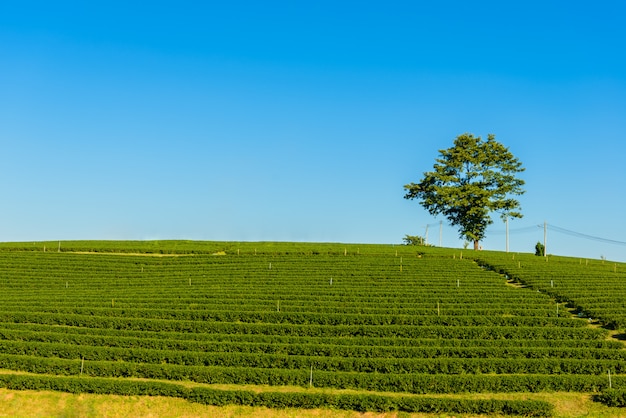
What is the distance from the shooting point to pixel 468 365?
2598 centimetres

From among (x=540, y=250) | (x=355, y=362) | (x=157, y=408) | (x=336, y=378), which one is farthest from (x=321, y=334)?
(x=540, y=250)

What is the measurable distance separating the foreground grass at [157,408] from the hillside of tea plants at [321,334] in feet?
1.02

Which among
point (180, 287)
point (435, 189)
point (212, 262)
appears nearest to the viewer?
point (180, 287)

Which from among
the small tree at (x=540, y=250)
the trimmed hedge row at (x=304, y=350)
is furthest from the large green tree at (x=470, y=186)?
the trimmed hedge row at (x=304, y=350)

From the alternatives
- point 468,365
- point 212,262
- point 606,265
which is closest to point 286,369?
point 468,365

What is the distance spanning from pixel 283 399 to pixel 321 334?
732cm

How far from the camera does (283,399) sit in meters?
23.5

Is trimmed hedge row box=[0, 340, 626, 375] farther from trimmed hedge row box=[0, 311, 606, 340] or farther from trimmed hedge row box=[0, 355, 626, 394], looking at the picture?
trimmed hedge row box=[0, 311, 606, 340]

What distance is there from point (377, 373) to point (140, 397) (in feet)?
33.6

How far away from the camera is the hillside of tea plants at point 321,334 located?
24.4 metres

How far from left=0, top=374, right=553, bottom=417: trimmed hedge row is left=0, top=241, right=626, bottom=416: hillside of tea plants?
5 cm

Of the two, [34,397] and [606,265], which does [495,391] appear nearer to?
[34,397]

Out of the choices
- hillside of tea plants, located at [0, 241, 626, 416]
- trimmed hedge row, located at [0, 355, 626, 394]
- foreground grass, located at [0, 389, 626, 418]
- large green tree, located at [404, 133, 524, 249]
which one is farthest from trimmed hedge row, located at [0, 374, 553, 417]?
large green tree, located at [404, 133, 524, 249]

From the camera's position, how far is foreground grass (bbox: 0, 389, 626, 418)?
23.1 metres
